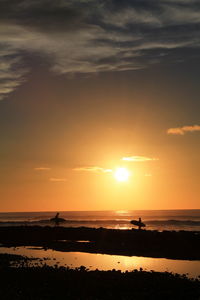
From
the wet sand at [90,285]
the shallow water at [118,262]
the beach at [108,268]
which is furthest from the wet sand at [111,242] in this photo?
the wet sand at [90,285]

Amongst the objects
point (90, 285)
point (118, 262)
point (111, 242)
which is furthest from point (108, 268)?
point (111, 242)

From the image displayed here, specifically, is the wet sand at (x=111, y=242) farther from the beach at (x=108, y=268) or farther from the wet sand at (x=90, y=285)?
the wet sand at (x=90, y=285)

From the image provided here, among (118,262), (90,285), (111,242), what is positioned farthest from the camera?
(111,242)

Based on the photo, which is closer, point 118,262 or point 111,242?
point 118,262

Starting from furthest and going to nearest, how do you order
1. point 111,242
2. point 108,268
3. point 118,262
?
point 111,242, point 118,262, point 108,268

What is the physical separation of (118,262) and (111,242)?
17.6 m

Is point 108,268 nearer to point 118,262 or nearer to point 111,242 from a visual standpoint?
point 118,262

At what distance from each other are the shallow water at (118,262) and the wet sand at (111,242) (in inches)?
108

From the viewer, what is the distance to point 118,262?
33750 mm

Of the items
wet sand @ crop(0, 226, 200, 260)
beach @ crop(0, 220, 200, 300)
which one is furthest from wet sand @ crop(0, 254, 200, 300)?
wet sand @ crop(0, 226, 200, 260)

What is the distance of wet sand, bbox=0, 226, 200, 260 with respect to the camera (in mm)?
41553

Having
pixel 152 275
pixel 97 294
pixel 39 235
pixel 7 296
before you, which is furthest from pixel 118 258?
pixel 39 235

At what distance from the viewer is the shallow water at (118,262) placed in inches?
1200

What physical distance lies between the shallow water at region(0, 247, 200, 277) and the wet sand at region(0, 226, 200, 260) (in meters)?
2.74
